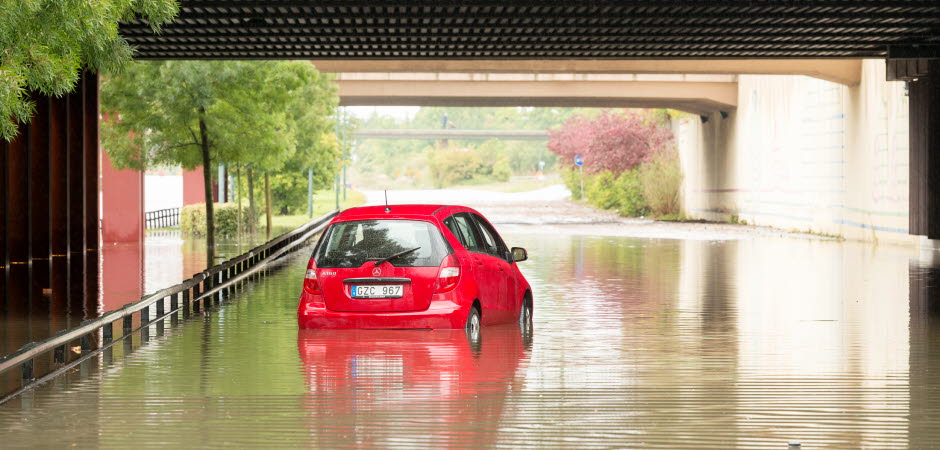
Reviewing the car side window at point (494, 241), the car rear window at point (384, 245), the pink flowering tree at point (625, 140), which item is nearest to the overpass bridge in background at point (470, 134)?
the pink flowering tree at point (625, 140)

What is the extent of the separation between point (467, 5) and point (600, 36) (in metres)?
3.98

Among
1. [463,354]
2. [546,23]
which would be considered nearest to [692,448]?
[463,354]

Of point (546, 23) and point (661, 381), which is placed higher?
point (546, 23)

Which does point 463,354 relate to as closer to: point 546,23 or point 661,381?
point 661,381

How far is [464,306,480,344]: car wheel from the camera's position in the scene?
11.6 metres

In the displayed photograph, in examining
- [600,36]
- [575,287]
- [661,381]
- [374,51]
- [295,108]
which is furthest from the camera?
[295,108]

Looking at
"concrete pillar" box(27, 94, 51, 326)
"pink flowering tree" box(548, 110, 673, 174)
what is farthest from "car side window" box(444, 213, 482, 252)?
"pink flowering tree" box(548, 110, 673, 174)

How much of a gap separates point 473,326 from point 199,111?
715 inches

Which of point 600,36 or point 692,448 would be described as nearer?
point 692,448

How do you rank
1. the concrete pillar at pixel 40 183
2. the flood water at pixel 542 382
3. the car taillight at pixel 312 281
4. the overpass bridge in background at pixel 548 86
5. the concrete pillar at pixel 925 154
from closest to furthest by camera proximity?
the flood water at pixel 542 382, the car taillight at pixel 312 281, the concrete pillar at pixel 40 183, the concrete pillar at pixel 925 154, the overpass bridge in background at pixel 548 86

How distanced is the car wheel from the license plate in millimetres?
671

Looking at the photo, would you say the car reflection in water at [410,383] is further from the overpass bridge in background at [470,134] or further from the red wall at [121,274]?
the overpass bridge in background at [470,134]

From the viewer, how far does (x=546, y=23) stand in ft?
68.3

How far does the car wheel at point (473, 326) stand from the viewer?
11.6 metres
